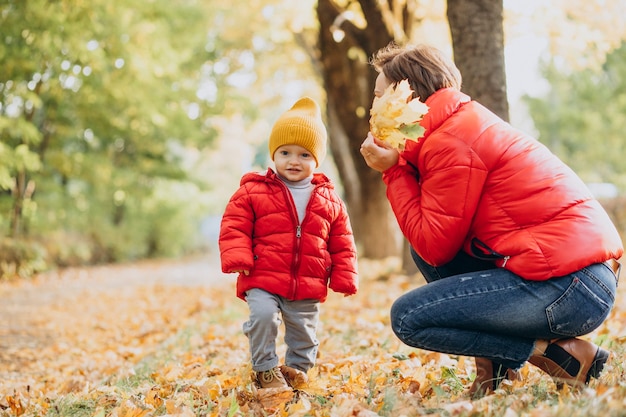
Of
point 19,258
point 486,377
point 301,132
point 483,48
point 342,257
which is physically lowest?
point 19,258

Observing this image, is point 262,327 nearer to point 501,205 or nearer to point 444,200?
point 444,200

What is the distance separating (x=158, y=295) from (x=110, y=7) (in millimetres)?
4935

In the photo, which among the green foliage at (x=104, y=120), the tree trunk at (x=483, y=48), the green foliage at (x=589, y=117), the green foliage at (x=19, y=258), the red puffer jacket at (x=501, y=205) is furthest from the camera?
the green foliage at (x=589, y=117)

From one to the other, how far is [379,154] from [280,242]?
73 centimetres

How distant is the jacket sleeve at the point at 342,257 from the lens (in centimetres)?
346

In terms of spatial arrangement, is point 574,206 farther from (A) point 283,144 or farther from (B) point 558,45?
(B) point 558,45

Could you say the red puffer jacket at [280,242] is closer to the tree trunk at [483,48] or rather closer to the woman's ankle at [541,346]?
the woman's ankle at [541,346]

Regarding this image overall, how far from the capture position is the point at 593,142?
2112 centimetres

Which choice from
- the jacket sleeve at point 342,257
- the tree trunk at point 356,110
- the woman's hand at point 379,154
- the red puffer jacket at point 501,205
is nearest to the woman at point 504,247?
the red puffer jacket at point 501,205

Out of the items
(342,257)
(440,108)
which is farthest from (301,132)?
(440,108)

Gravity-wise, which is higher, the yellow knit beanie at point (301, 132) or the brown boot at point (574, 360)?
the yellow knit beanie at point (301, 132)

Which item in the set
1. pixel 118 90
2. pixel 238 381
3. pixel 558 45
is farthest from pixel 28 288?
pixel 558 45

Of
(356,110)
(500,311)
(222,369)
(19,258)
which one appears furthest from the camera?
(19,258)

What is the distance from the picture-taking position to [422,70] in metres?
3.04
